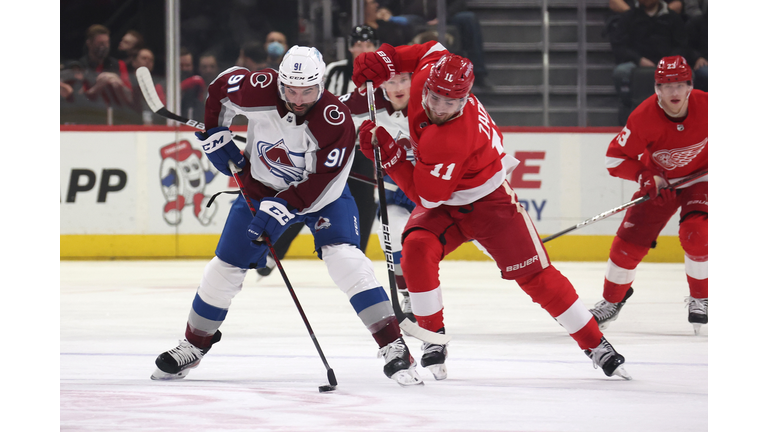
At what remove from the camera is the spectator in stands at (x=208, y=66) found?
25.3 ft

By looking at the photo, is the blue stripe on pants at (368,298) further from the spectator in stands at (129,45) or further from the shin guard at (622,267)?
the spectator in stands at (129,45)

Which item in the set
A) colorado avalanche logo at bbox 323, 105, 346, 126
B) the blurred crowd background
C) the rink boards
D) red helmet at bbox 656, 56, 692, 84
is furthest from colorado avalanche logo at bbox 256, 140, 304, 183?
the blurred crowd background

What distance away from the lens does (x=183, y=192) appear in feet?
24.5

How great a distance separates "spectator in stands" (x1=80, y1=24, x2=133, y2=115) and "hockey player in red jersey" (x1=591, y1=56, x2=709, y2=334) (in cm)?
466

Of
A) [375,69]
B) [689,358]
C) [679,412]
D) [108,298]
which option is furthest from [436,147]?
[108,298]

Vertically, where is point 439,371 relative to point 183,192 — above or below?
below

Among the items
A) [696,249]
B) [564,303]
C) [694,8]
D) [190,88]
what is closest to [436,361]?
[564,303]

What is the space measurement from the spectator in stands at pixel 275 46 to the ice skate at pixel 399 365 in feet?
17.1

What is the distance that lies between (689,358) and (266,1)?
5.39 metres

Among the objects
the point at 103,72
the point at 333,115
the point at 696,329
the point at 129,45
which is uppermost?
the point at 129,45

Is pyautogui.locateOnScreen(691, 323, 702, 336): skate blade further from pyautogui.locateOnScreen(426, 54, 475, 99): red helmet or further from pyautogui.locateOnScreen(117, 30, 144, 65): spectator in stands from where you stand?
pyautogui.locateOnScreen(117, 30, 144, 65): spectator in stands

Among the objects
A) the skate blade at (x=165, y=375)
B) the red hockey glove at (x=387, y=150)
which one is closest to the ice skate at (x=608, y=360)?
the red hockey glove at (x=387, y=150)

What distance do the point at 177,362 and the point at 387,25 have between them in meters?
5.13

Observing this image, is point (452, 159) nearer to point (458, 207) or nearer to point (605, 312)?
point (458, 207)
